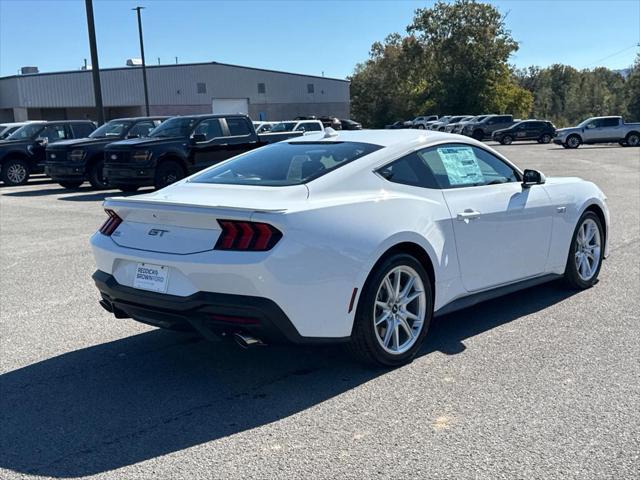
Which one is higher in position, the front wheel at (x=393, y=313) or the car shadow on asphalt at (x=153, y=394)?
the front wheel at (x=393, y=313)

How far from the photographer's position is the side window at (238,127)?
A: 1652 cm

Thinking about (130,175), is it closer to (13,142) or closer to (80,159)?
(80,159)

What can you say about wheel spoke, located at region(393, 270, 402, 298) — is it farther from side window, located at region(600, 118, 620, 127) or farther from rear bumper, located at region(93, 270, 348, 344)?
side window, located at region(600, 118, 620, 127)

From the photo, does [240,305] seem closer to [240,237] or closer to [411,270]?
[240,237]

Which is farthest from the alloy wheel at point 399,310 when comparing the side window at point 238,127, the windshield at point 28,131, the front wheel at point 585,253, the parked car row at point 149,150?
the windshield at point 28,131

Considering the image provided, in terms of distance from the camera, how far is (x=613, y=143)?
4241 centimetres

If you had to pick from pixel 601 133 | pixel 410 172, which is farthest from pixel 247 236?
pixel 601 133

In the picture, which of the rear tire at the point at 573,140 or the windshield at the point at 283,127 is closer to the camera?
the windshield at the point at 283,127

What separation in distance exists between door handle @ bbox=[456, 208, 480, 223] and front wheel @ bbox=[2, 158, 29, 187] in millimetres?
18417

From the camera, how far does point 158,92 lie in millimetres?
54094

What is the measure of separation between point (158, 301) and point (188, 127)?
1248cm

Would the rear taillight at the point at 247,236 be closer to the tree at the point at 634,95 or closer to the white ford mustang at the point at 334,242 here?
the white ford mustang at the point at 334,242

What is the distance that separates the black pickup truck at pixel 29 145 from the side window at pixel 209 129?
6.20 m

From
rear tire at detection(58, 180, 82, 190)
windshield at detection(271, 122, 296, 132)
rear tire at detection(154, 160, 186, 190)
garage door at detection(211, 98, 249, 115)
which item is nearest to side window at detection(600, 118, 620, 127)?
windshield at detection(271, 122, 296, 132)
